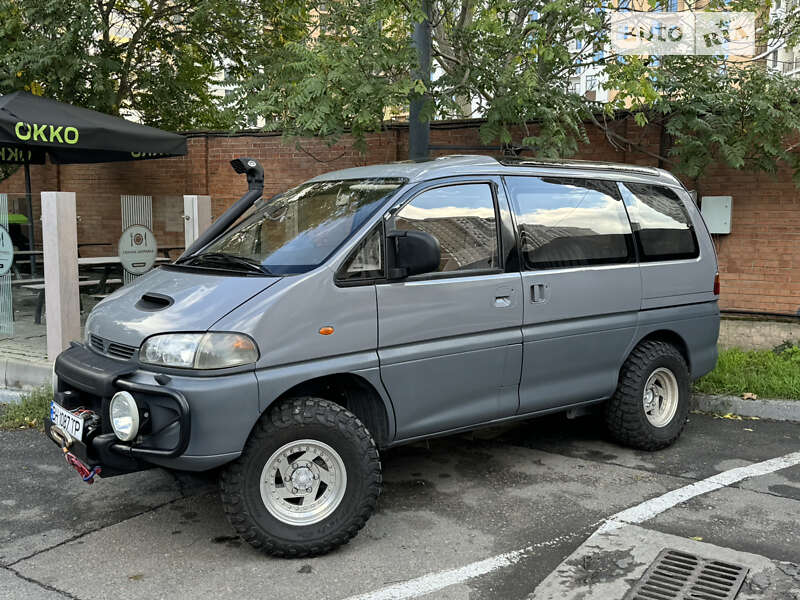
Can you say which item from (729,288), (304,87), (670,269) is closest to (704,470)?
(670,269)

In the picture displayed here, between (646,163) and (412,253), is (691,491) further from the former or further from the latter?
(646,163)

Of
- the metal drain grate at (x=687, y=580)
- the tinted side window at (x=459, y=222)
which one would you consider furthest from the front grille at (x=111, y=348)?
the metal drain grate at (x=687, y=580)

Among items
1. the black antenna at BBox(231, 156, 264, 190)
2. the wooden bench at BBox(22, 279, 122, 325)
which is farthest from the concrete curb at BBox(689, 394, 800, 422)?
A: the wooden bench at BBox(22, 279, 122, 325)

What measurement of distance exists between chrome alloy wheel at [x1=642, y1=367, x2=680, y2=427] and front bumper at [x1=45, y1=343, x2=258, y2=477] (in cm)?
318

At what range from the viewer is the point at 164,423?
3.85 meters

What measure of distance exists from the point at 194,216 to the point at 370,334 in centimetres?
450

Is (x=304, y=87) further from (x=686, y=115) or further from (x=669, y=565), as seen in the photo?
(x=669, y=565)

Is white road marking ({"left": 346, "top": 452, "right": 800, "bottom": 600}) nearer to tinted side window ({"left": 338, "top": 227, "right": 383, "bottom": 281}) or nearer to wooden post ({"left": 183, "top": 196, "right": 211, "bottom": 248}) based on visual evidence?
tinted side window ({"left": 338, "top": 227, "right": 383, "bottom": 281})

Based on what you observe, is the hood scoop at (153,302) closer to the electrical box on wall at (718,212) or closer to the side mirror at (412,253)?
the side mirror at (412,253)

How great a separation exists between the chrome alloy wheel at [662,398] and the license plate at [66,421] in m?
3.78

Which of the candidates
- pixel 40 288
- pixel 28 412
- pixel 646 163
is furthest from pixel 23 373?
pixel 646 163

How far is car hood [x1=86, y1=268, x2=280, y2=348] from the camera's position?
13.2 ft

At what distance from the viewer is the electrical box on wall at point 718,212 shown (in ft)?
28.7

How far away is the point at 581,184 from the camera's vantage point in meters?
5.54
